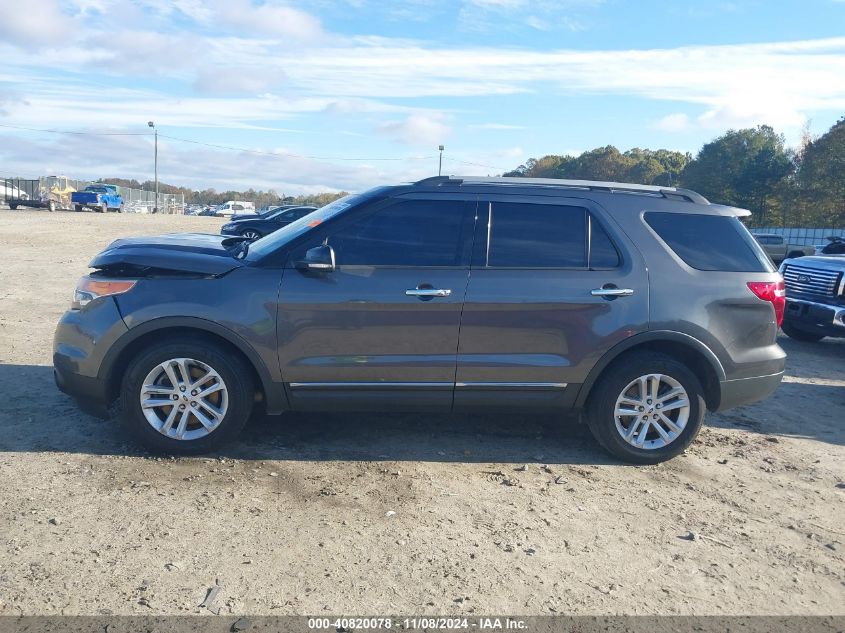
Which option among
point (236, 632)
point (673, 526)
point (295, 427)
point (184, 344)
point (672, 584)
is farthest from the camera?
point (295, 427)

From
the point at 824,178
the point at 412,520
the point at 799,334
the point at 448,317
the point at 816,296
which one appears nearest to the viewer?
the point at 412,520

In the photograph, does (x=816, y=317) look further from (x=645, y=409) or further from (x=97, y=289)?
(x=97, y=289)

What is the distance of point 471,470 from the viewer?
186 inches

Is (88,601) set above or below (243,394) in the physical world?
below

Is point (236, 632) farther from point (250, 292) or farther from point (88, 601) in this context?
point (250, 292)

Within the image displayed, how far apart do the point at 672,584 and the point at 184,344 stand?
322 centimetres

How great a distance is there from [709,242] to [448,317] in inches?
79.2

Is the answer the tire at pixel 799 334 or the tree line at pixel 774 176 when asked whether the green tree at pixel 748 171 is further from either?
the tire at pixel 799 334

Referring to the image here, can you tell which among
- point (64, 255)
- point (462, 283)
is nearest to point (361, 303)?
point (462, 283)

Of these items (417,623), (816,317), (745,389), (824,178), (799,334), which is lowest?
(417,623)

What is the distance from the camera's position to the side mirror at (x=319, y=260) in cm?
459

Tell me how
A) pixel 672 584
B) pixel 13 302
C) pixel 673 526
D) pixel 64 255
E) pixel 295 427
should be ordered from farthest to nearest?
pixel 64 255, pixel 13 302, pixel 295 427, pixel 673 526, pixel 672 584

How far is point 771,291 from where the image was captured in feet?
16.6

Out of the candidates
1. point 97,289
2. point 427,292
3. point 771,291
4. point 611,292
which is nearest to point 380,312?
point 427,292
